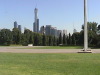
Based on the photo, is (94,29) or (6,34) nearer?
(6,34)

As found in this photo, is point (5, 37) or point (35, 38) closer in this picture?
point (5, 37)

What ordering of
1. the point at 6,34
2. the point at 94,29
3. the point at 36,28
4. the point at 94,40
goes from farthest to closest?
the point at 36,28 < the point at 94,29 < the point at 6,34 < the point at 94,40

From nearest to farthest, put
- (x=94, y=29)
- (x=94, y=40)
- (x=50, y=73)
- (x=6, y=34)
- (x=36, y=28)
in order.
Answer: (x=50, y=73), (x=94, y=40), (x=6, y=34), (x=94, y=29), (x=36, y=28)

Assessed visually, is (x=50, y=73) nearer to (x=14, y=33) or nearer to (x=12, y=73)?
(x=12, y=73)

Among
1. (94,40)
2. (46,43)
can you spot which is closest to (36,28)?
(46,43)

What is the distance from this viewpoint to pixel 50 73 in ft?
37.7

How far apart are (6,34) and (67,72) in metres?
83.2

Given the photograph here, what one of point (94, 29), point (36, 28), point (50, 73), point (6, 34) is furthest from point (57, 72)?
point (36, 28)

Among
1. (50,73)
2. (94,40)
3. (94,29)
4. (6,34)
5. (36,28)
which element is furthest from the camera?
(36,28)

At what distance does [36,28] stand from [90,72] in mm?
166649

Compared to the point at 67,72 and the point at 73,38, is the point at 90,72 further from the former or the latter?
the point at 73,38

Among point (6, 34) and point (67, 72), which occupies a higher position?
point (6, 34)

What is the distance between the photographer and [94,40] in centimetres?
8025

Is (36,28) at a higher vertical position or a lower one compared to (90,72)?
higher
